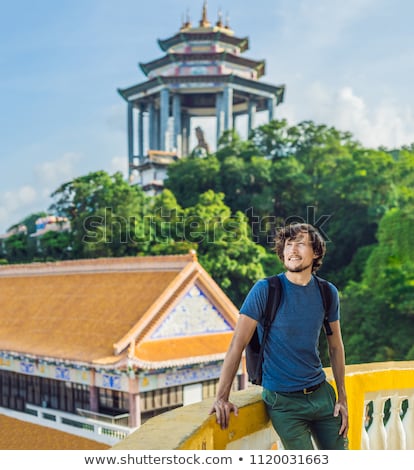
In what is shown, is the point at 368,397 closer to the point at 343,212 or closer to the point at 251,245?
the point at 251,245

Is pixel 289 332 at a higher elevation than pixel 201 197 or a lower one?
lower

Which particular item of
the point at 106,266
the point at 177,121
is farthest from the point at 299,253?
the point at 177,121

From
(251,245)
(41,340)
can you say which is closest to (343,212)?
(251,245)

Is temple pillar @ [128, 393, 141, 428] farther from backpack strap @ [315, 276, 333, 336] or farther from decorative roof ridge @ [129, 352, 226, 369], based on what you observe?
backpack strap @ [315, 276, 333, 336]

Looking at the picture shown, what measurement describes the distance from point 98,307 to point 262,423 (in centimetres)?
994

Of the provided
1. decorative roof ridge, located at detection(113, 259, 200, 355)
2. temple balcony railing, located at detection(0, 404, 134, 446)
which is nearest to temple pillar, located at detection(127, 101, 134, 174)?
decorative roof ridge, located at detection(113, 259, 200, 355)

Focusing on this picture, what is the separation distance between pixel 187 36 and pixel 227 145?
30.8ft

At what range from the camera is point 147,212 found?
22.4 metres

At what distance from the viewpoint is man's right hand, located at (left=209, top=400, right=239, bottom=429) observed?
2162 millimetres

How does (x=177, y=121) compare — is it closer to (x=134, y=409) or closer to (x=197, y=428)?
(x=134, y=409)

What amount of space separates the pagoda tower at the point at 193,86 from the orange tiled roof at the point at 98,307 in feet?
60.9

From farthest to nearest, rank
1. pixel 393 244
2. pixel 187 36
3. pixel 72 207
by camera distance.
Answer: pixel 187 36 → pixel 72 207 → pixel 393 244

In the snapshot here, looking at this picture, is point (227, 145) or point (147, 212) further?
point (227, 145)

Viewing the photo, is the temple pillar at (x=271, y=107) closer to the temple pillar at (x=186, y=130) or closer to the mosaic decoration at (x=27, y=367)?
the temple pillar at (x=186, y=130)
